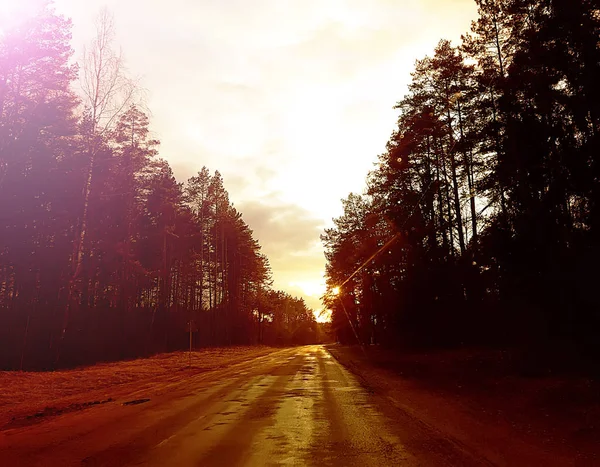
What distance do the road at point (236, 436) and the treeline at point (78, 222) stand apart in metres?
15.8

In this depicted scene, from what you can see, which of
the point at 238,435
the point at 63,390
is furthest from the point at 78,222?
the point at 238,435

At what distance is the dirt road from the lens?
20.6ft

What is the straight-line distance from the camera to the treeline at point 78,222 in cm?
2106

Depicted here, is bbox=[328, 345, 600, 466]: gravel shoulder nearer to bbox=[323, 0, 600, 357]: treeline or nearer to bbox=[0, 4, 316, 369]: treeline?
bbox=[323, 0, 600, 357]: treeline

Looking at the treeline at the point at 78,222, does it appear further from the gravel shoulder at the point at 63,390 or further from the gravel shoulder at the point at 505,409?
the gravel shoulder at the point at 505,409

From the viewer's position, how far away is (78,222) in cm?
2783

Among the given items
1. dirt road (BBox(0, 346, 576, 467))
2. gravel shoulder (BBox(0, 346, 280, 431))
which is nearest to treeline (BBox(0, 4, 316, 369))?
gravel shoulder (BBox(0, 346, 280, 431))

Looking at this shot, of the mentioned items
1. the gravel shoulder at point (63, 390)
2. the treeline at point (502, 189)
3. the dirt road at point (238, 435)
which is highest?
the treeline at point (502, 189)

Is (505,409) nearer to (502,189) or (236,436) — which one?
(236,436)

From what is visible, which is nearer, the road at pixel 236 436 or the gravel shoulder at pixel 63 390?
the road at pixel 236 436

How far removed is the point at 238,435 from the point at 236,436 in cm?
9

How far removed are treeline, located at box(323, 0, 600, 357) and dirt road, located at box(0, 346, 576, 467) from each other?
648 cm

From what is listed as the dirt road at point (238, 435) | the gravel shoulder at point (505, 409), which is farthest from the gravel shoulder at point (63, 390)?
the gravel shoulder at point (505, 409)

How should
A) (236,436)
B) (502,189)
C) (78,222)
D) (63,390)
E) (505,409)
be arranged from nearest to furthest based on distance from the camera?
(236,436) → (505,409) → (63,390) → (502,189) → (78,222)
